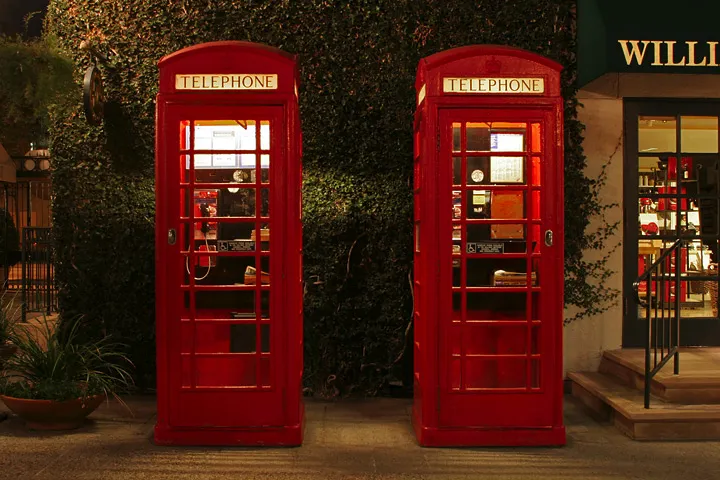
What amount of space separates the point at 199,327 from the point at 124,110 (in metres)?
2.41

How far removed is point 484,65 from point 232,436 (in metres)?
3.20

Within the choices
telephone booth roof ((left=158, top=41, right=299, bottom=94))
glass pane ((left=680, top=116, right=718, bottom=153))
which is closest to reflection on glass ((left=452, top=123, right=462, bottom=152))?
telephone booth roof ((left=158, top=41, right=299, bottom=94))

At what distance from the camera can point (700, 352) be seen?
631cm

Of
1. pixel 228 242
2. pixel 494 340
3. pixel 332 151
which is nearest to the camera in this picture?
pixel 228 242

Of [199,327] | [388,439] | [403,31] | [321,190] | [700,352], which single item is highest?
[403,31]

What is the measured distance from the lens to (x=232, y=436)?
4.96 m

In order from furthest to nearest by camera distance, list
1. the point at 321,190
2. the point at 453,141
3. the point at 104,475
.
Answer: the point at 321,190 → the point at 453,141 → the point at 104,475

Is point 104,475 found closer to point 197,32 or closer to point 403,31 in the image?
point 197,32

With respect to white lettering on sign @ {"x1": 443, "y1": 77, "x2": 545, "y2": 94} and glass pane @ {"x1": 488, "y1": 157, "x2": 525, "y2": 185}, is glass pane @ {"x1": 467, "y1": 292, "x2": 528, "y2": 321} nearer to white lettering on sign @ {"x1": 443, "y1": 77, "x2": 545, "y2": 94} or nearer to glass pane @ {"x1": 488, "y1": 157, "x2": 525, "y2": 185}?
glass pane @ {"x1": 488, "y1": 157, "x2": 525, "y2": 185}

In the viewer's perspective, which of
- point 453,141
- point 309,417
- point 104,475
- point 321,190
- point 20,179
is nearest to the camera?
point 104,475

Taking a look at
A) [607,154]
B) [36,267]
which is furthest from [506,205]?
[36,267]

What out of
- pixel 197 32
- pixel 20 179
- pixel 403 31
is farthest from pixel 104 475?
pixel 20 179

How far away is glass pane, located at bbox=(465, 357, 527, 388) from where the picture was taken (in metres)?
5.12

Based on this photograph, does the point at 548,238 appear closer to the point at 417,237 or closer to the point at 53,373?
the point at 417,237
